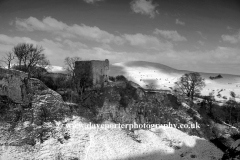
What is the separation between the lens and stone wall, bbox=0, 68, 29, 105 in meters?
20.9

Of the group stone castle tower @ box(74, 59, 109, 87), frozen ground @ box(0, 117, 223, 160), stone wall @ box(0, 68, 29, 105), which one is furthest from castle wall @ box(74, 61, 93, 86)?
stone wall @ box(0, 68, 29, 105)

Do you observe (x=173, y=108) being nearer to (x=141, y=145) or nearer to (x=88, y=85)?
(x=141, y=145)

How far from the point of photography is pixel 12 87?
69.1 feet

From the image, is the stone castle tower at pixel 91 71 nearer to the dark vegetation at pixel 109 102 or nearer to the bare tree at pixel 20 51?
the dark vegetation at pixel 109 102

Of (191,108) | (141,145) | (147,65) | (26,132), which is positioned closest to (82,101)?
(26,132)

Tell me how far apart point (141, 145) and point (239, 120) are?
29364mm

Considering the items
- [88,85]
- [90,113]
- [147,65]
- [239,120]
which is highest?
[147,65]

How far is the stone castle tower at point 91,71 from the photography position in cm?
3095

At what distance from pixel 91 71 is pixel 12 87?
13311 mm

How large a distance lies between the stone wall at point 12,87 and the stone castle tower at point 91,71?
10.1m

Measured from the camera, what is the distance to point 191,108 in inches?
1204

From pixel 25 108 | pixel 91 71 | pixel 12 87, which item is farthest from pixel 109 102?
pixel 12 87

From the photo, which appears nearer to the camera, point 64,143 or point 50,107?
point 64,143

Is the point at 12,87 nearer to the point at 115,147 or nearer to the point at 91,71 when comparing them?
the point at 91,71
